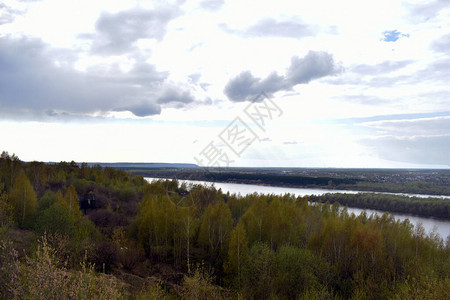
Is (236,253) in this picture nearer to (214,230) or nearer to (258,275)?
(258,275)

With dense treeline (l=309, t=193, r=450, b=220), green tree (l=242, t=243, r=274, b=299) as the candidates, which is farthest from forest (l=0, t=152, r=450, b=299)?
dense treeline (l=309, t=193, r=450, b=220)

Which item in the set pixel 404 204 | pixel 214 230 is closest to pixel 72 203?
pixel 214 230

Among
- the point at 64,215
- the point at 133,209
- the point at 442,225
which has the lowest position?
the point at 442,225

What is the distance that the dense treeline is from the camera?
45625 mm

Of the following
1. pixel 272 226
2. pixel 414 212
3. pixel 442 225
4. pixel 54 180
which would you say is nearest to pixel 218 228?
pixel 272 226

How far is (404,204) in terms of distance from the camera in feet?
161

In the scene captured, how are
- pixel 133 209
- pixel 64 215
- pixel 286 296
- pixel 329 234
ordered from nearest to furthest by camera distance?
pixel 286 296
pixel 64 215
pixel 329 234
pixel 133 209

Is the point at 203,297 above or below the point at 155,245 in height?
above

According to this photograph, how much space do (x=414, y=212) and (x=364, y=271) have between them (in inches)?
1492

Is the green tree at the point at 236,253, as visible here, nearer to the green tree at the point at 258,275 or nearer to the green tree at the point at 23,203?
the green tree at the point at 258,275

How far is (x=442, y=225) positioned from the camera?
41.1 meters

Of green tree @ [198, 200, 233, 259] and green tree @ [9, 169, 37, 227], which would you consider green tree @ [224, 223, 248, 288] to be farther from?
green tree @ [9, 169, 37, 227]

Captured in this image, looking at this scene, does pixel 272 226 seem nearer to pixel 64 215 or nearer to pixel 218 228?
pixel 218 228

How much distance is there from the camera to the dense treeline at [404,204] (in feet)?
150
